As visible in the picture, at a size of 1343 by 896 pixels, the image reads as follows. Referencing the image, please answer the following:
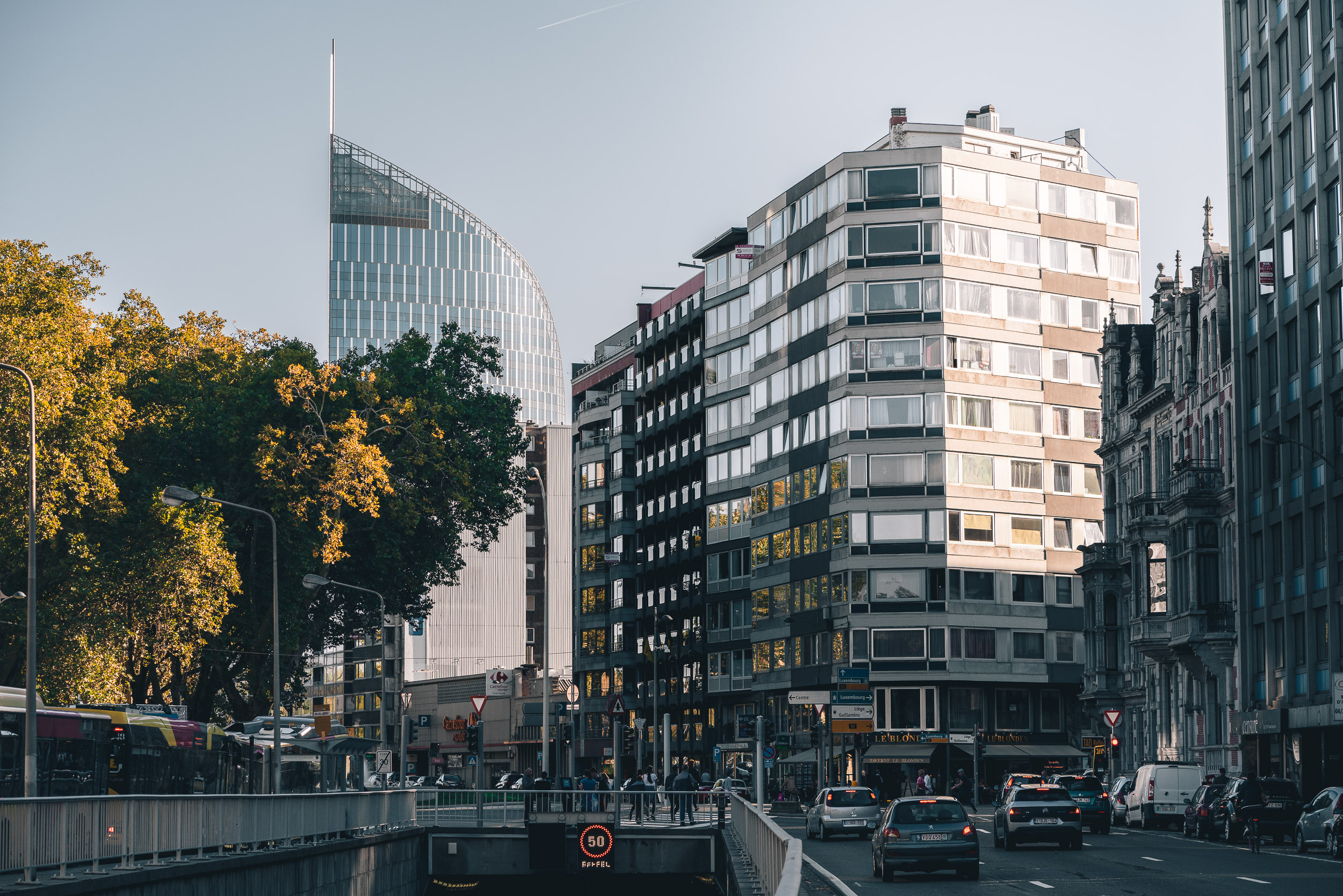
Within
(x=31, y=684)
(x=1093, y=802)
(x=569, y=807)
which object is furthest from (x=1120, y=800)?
(x=31, y=684)

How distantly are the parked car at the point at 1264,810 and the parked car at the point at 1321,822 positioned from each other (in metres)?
1.17

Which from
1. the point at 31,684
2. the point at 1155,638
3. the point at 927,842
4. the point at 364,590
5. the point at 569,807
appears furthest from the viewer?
the point at 1155,638

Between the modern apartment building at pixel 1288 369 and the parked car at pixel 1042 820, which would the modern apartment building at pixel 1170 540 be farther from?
A: the parked car at pixel 1042 820

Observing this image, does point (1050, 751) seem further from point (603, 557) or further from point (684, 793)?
point (684, 793)

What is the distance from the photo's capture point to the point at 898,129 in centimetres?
9156

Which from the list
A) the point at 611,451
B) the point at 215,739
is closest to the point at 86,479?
the point at 215,739

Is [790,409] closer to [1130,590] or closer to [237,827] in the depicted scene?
[1130,590]

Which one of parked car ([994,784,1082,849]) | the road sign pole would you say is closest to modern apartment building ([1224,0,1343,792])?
the road sign pole

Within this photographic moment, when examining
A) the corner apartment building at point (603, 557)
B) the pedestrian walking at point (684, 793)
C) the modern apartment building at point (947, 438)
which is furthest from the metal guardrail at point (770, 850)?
the corner apartment building at point (603, 557)

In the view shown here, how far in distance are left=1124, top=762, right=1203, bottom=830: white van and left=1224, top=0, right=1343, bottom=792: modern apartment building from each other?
5.57 m

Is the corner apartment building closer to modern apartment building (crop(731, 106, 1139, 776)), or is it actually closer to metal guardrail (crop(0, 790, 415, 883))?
modern apartment building (crop(731, 106, 1139, 776))

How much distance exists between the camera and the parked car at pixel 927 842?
29703mm

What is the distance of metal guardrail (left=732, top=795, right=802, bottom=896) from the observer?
43.2 feet

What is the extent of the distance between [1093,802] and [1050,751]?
3581 cm
